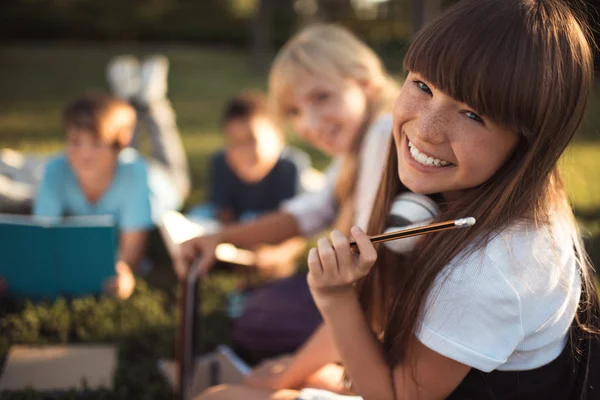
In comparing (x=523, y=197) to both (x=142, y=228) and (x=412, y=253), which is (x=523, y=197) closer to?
(x=412, y=253)

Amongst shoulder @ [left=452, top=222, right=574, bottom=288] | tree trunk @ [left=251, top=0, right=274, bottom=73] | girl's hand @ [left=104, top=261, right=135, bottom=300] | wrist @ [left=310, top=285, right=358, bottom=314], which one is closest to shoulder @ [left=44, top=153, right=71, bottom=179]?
girl's hand @ [left=104, top=261, right=135, bottom=300]

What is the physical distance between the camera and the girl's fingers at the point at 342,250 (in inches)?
49.1

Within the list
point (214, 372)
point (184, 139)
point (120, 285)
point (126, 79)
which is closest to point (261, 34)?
point (184, 139)

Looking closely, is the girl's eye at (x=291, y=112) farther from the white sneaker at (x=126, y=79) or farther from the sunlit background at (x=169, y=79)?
the white sneaker at (x=126, y=79)

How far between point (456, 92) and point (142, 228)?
2.43m

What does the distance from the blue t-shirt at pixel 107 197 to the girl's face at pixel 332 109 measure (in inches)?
50.0

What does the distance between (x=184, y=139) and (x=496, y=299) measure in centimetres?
631

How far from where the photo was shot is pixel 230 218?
3836mm

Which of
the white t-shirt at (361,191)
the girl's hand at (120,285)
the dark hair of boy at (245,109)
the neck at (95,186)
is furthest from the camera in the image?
the dark hair of boy at (245,109)

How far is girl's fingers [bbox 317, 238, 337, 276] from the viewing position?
1.26m

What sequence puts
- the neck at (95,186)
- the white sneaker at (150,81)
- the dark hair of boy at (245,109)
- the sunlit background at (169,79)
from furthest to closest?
the white sneaker at (150,81) → the dark hair of boy at (245,109) → the neck at (95,186) → the sunlit background at (169,79)

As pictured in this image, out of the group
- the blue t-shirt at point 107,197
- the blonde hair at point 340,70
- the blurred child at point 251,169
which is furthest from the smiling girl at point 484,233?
the blurred child at point 251,169

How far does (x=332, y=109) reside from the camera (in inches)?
91.4

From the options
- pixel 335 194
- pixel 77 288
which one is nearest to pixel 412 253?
pixel 335 194
